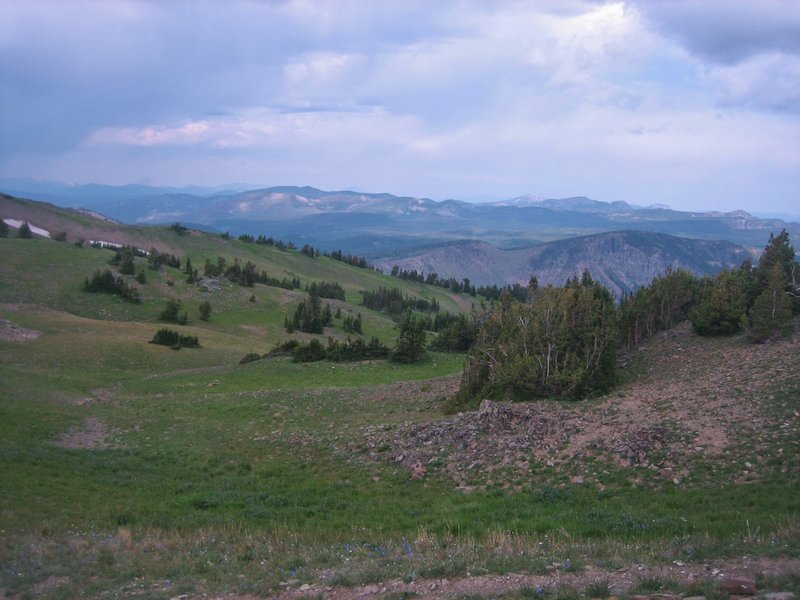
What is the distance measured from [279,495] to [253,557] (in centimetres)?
426

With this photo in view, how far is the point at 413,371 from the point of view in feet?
126

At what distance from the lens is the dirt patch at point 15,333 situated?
142 feet

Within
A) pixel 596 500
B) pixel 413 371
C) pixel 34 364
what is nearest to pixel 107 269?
pixel 34 364

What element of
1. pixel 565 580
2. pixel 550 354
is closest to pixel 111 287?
pixel 550 354

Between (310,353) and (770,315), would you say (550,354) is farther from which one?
(310,353)

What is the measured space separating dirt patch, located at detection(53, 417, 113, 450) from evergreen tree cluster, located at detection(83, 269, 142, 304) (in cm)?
5118

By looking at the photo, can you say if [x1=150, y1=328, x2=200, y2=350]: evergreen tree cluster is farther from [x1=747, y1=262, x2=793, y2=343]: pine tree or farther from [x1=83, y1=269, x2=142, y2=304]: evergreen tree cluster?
[x1=747, y1=262, x2=793, y2=343]: pine tree

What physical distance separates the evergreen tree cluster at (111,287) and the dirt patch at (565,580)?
7094 centimetres

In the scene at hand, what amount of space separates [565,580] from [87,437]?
65.7ft

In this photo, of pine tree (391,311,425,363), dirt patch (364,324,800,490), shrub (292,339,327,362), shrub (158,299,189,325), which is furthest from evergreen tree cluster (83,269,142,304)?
dirt patch (364,324,800,490)

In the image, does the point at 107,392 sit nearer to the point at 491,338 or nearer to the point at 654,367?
the point at 491,338

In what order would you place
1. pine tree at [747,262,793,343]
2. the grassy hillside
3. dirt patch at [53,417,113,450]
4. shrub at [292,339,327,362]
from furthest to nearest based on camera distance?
shrub at [292,339,327,362], pine tree at [747,262,793,343], dirt patch at [53,417,113,450], the grassy hillside

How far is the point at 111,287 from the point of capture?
237ft

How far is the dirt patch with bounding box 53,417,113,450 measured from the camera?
20016 millimetres
